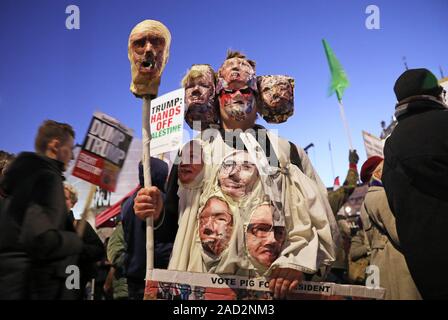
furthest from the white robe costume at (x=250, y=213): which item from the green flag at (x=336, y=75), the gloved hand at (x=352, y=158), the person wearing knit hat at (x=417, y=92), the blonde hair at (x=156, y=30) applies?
the green flag at (x=336, y=75)

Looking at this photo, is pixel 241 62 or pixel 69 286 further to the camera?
pixel 241 62

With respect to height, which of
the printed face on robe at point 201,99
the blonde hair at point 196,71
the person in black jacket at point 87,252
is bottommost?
the person in black jacket at point 87,252

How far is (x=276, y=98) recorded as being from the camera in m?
2.50

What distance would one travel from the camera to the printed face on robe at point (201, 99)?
7.98ft

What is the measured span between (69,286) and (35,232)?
327 millimetres

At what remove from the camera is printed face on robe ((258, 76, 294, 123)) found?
250 centimetres

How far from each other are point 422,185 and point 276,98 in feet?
3.19

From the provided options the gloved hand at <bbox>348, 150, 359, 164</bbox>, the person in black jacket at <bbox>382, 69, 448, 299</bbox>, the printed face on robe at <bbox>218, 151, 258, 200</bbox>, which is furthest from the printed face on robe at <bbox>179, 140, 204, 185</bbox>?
the gloved hand at <bbox>348, 150, 359, 164</bbox>

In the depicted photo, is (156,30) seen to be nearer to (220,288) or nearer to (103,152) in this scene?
(103,152)

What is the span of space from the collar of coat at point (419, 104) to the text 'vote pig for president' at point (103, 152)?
1.53 metres

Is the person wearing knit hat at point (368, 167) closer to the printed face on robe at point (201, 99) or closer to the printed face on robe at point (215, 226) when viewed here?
the printed face on robe at point (201, 99)

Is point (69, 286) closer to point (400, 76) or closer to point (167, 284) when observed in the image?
point (167, 284)
